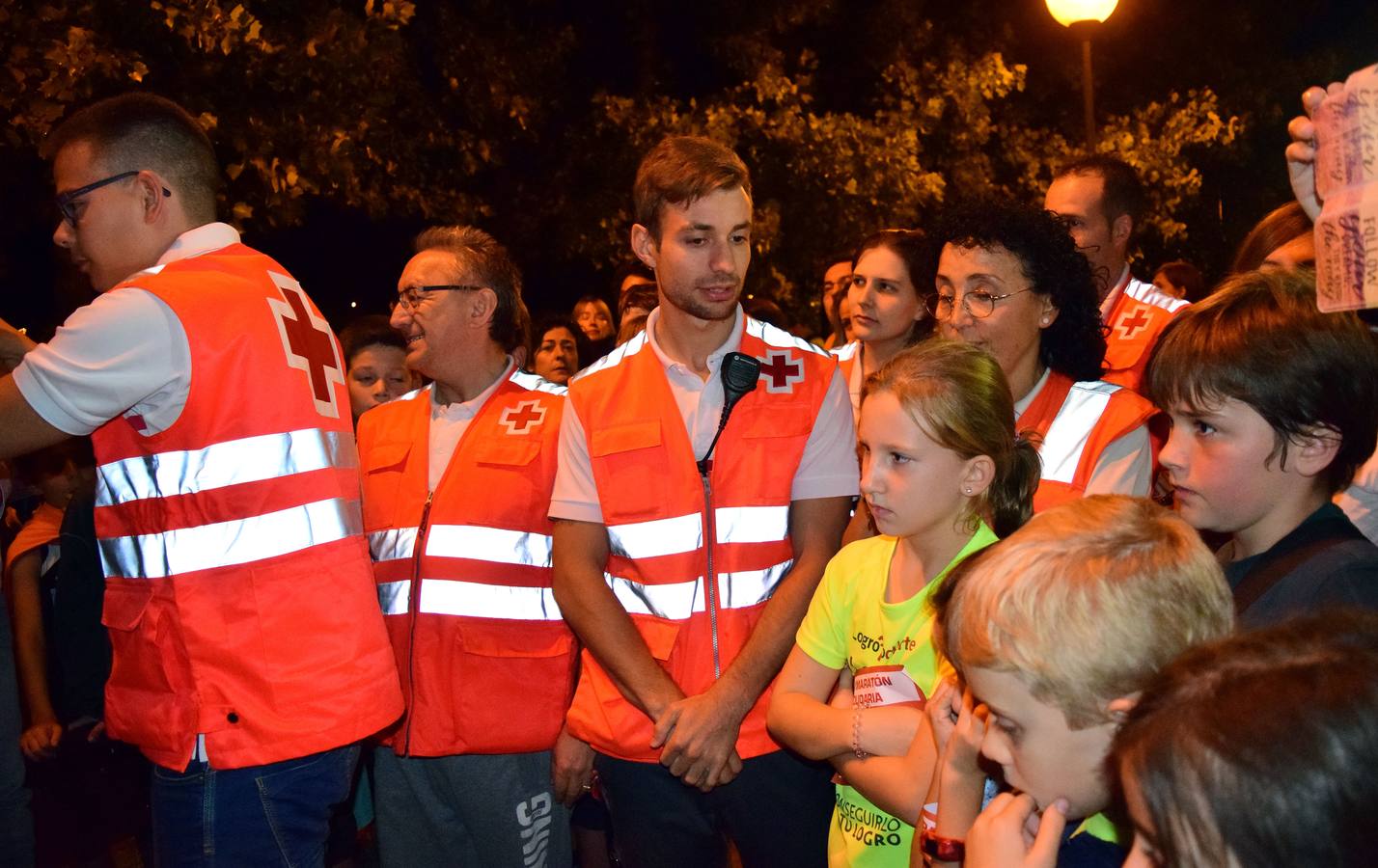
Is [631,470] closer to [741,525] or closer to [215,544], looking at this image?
[741,525]

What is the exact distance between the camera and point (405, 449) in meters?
4.14

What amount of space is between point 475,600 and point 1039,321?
1969mm

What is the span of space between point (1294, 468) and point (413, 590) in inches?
Result: 104

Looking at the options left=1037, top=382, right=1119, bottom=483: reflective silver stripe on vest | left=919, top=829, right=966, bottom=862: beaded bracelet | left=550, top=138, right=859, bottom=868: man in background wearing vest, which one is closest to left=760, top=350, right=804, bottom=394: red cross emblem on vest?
left=550, top=138, right=859, bottom=868: man in background wearing vest

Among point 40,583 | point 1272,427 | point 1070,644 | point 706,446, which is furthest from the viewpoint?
point 40,583

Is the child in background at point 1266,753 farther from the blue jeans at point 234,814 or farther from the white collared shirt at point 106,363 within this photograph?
the white collared shirt at point 106,363

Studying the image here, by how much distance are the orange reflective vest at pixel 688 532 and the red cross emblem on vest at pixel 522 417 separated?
1.65 ft

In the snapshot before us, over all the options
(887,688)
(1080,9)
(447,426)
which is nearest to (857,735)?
(887,688)

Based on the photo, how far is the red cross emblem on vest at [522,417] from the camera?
4047 millimetres

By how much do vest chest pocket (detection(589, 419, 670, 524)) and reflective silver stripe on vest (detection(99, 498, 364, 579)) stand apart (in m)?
0.84

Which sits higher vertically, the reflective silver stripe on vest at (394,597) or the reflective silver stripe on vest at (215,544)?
the reflective silver stripe on vest at (215,544)

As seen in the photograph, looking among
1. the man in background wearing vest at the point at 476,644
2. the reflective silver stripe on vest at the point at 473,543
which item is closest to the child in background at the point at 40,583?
the man in background wearing vest at the point at 476,644

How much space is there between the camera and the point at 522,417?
13.4ft

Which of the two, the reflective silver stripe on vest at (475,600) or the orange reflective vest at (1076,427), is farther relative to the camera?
the reflective silver stripe on vest at (475,600)
